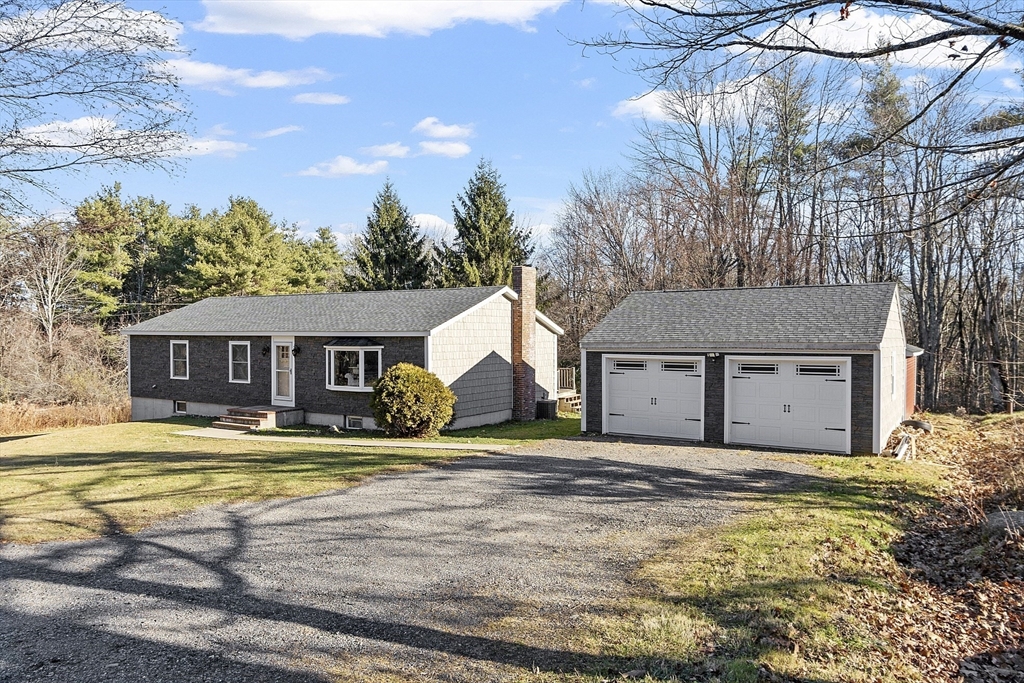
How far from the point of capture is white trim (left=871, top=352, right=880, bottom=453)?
14984mm

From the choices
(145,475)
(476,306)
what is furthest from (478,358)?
(145,475)

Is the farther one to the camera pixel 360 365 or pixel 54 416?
pixel 54 416

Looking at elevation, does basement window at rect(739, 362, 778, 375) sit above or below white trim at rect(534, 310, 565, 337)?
below

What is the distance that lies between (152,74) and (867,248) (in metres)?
29.0

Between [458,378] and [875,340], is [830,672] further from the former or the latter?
[458,378]

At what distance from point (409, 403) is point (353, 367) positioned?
3.56 metres

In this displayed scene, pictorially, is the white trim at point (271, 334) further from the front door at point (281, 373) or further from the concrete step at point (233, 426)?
the concrete step at point (233, 426)

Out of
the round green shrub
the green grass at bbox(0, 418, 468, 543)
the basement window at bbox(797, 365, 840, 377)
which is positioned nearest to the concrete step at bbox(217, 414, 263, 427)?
the green grass at bbox(0, 418, 468, 543)

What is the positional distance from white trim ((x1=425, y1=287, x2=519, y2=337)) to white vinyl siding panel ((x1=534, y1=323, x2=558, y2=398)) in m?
2.03

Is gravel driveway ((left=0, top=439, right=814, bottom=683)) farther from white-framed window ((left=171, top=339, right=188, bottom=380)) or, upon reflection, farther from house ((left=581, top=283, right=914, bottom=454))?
white-framed window ((left=171, top=339, right=188, bottom=380))

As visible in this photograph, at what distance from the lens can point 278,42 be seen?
50.5ft

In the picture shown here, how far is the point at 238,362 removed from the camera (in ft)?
75.6

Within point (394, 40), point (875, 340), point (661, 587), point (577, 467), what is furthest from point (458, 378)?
point (661, 587)

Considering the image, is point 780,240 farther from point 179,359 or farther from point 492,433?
point 179,359
